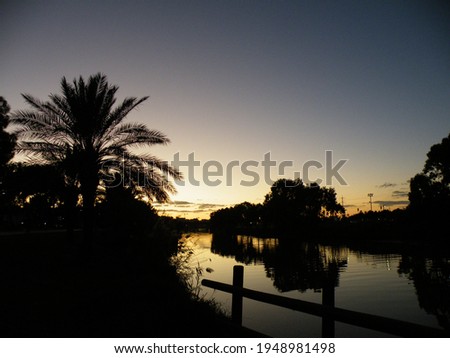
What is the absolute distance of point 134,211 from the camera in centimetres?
2109

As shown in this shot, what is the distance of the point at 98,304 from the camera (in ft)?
29.6

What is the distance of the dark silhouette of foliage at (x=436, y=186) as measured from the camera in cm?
4531

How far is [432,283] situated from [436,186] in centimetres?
3821

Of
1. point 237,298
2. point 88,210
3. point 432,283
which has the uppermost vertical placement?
point 88,210

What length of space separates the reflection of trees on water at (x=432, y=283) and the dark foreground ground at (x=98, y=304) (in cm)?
891

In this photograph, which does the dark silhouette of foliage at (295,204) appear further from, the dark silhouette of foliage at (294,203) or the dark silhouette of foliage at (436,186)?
the dark silhouette of foliage at (436,186)

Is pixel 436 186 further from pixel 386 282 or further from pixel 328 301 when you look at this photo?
pixel 328 301

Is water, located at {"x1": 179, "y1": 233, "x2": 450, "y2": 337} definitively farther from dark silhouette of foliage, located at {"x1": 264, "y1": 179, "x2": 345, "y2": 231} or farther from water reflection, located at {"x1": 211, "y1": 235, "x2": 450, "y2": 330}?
dark silhouette of foliage, located at {"x1": 264, "y1": 179, "x2": 345, "y2": 231}

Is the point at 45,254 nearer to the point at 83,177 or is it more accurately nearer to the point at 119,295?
the point at 83,177

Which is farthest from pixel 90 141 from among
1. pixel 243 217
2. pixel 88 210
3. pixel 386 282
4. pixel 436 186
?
pixel 243 217

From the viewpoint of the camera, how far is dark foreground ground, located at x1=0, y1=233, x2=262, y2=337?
23.3ft

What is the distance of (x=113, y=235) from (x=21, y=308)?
14175 mm

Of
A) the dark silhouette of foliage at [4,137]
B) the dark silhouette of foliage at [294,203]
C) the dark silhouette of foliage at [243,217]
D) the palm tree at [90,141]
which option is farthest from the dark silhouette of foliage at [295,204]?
the palm tree at [90,141]

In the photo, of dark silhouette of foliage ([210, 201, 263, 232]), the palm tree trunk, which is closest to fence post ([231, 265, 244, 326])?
the palm tree trunk
